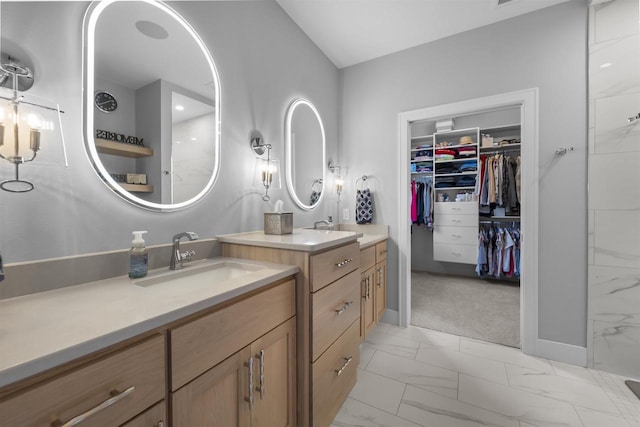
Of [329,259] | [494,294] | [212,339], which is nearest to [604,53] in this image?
[329,259]

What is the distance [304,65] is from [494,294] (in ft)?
11.7

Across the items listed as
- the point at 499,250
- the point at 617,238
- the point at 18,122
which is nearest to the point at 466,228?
the point at 499,250

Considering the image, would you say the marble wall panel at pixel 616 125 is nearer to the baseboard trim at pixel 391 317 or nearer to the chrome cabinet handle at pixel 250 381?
the baseboard trim at pixel 391 317

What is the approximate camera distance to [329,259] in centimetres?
128

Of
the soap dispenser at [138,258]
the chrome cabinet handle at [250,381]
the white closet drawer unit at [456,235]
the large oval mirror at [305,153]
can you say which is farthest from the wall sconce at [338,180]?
the white closet drawer unit at [456,235]

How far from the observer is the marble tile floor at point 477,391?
1.38 metres

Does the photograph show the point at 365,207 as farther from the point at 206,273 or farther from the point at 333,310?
the point at 206,273

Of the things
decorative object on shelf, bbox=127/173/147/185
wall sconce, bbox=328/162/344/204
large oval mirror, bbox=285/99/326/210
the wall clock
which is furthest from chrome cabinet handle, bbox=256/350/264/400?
wall sconce, bbox=328/162/344/204

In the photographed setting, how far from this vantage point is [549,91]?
1.91m

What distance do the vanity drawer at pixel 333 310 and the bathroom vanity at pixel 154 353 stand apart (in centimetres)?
12

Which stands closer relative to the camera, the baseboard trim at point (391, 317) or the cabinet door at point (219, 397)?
the cabinet door at point (219, 397)

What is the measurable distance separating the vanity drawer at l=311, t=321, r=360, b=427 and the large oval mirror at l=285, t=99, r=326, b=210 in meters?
1.12

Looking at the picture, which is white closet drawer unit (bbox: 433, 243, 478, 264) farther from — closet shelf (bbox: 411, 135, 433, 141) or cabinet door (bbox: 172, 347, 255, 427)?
cabinet door (bbox: 172, 347, 255, 427)

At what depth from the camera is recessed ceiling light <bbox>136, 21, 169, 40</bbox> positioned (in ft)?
3.82
